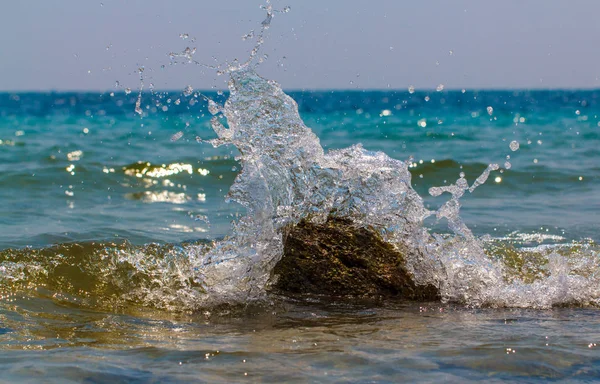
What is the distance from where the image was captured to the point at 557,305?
12.5 ft

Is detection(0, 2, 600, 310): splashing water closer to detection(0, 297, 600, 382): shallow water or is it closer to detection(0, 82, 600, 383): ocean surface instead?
detection(0, 82, 600, 383): ocean surface

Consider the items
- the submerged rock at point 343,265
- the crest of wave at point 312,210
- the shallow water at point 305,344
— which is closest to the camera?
the shallow water at point 305,344

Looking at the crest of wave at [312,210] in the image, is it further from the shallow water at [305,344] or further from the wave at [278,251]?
the shallow water at [305,344]

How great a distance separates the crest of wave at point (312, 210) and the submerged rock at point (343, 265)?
0.21 ft

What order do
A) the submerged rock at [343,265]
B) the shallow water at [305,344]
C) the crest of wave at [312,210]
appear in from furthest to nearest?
the submerged rock at [343,265]
the crest of wave at [312,210]
the shallow water at [305,344]

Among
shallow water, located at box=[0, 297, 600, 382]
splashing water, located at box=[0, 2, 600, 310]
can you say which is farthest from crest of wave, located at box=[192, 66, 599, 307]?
shallow water, located at box=[0, 297, 600, 382]

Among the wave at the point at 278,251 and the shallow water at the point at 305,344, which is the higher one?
the wave at the point at 278,251

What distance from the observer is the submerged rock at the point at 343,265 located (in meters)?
4.06

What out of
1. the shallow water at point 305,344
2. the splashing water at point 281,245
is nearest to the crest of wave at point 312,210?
the splashing water at point 281,245

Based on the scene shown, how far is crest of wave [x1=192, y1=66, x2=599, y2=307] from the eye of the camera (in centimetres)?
396

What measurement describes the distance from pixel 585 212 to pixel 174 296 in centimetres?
456

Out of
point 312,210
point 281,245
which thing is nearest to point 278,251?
point 281,245

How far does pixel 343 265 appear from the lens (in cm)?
408

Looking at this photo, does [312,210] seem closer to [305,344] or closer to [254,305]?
[254,305]
